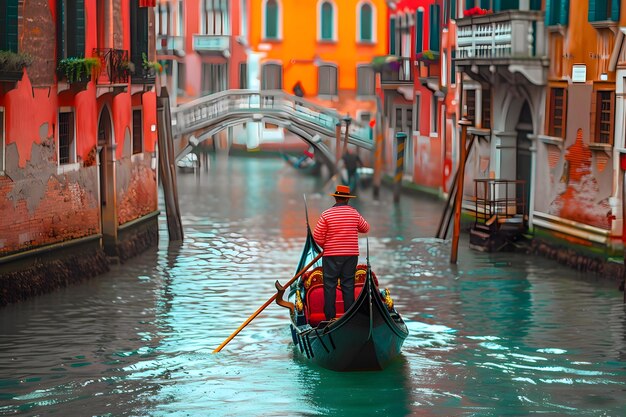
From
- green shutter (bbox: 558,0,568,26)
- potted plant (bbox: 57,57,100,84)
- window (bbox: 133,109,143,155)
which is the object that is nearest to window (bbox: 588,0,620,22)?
green shutter (bbox: 558,0,568,26)

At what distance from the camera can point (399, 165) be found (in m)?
28.4

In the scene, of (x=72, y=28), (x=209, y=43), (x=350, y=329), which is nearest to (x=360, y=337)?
(x=350, y=329)

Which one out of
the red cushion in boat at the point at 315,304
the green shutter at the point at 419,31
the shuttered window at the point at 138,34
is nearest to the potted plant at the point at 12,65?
the red cushion in boat at the point at 315,304

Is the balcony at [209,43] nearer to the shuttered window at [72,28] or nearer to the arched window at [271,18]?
the arched window at [271,18]

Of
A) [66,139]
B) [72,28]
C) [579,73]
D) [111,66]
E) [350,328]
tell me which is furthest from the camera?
[579,73]

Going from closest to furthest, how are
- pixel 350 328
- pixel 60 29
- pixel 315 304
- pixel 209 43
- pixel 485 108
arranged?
pixel 350 328, pixel 315 304, pixel 60 29, pixel 485 108, pixel 209 43

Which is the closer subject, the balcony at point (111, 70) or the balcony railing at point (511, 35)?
the balcony at point (111, 70)

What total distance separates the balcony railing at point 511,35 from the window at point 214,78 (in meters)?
19.4

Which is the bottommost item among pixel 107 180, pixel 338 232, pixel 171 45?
pixel 107 180

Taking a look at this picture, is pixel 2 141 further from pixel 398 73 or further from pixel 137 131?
pixel 398 73

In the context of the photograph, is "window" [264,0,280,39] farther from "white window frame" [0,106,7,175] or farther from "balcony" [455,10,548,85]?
"white window frame" [0,106,7,175]

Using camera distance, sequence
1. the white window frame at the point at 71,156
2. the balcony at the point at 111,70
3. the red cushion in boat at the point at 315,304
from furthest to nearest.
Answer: the balcony at the point at 111,70 → the white window frame at the point at 71,156 → the red cushion in boat at the point at 315,304

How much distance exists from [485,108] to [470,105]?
0.62m

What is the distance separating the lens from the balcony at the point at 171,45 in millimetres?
38219
